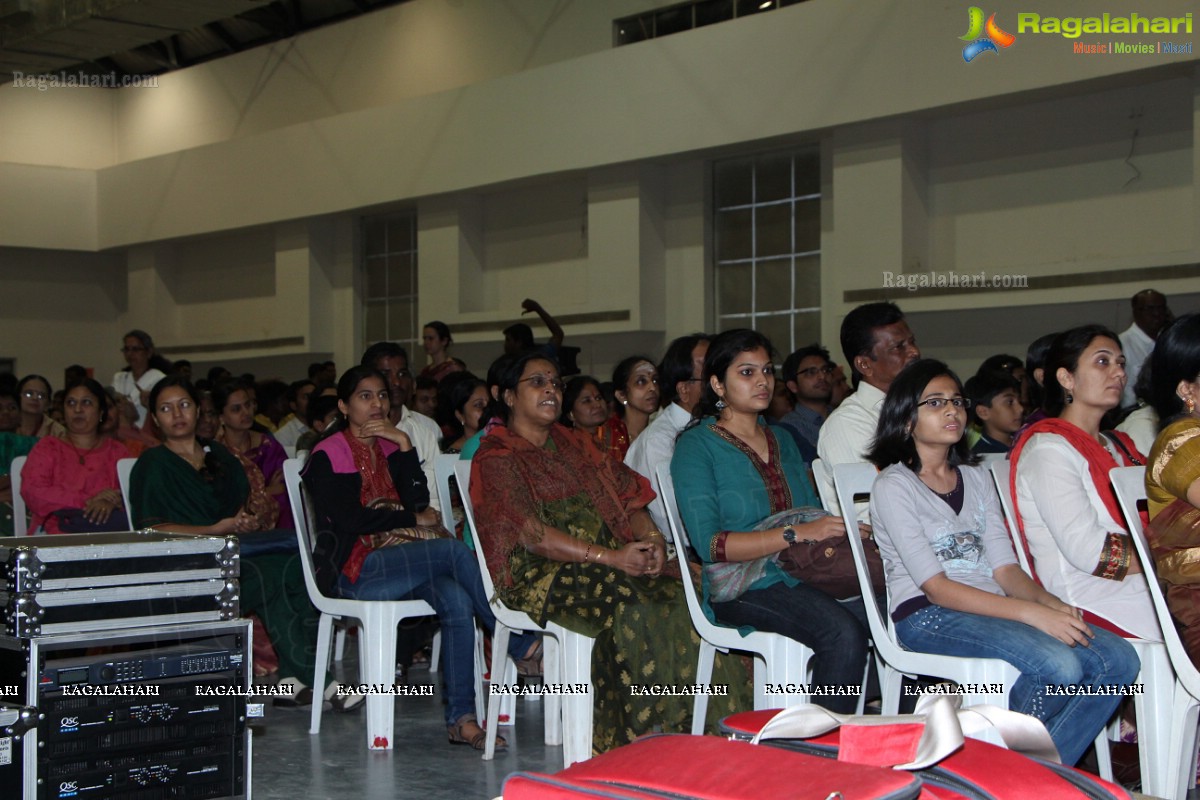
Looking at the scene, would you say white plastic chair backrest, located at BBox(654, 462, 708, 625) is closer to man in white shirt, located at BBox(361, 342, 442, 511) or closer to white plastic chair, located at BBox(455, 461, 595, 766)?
white plastic chair, located at BBox(455, 461, 595, 766)

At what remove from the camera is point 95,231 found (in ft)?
38.9

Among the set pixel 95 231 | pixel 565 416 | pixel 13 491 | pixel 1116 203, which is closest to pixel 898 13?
pixel 1116 203

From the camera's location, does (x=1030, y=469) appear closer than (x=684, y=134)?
Yes

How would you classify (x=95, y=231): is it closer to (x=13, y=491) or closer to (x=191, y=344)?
(x=191, y=344)

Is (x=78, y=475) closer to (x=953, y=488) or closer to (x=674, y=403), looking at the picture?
(x=674, y=403)

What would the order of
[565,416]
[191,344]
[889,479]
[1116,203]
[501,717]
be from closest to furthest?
[889,479], [501,717], [565,416], [1116,203], [191,344]

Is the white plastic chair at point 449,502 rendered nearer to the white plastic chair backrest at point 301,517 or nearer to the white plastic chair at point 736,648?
the white plastic chair backrest at point 301,517

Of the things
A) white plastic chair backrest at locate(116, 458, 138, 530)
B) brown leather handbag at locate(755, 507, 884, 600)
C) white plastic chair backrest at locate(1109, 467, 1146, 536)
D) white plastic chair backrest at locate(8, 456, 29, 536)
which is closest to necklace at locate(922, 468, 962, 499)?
brown leather handbag at locate(755, 507, 884, 600)

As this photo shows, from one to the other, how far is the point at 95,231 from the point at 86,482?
27.7ft

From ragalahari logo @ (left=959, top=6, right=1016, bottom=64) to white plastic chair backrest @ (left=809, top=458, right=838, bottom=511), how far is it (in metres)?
3.76

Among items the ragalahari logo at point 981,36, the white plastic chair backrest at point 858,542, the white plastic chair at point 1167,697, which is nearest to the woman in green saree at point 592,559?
the white plastic chair backrest at point 858,542

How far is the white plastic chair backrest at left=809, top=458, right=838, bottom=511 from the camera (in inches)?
119

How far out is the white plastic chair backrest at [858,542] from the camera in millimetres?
2633

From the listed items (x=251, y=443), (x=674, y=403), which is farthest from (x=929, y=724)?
(x=251, y=443)
